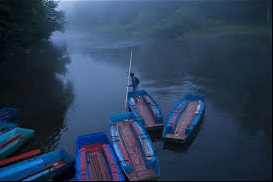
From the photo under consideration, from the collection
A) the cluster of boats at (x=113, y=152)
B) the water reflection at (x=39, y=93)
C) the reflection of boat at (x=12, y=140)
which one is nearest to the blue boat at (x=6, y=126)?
the cluster of boats at (x=113, y=152)

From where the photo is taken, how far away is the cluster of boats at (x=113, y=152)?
13.6 meters

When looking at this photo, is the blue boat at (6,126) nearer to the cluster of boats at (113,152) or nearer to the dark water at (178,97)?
the cluster of boats at (113,152)

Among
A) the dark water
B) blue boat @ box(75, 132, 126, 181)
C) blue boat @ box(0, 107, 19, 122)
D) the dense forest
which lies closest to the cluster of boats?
blue boat @ box(75, 132, 126, 181)

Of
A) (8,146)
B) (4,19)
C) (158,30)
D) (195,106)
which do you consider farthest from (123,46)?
(8,146)

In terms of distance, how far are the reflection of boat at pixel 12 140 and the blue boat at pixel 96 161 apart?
15.3 ft

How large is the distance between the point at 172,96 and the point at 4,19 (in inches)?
648

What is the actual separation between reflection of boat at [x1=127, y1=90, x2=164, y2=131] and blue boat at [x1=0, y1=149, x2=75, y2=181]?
5.13m

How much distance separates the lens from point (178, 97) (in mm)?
25703

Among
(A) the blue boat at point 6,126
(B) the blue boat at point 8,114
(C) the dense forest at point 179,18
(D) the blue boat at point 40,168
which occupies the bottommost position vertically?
(D) the blue boat at point 40,168

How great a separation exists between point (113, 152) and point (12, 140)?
6877 mm

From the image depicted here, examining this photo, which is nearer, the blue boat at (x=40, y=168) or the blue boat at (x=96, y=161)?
the blue boat at (x=96, y=161)

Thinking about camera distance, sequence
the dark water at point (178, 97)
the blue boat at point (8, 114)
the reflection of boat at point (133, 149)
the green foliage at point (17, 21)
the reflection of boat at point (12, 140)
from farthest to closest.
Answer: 1. the green foliage at point (17, 21)
2. the blue boat at point (8, 114)
3. the reflection of boat at point (12, 140)
4. the dark water at point (178, 97)
5. the reflection of boat at point (133, 149)

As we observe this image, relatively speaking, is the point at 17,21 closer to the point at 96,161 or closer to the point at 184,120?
the point at 184,120

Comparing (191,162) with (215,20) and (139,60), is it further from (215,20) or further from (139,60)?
(215,20)
